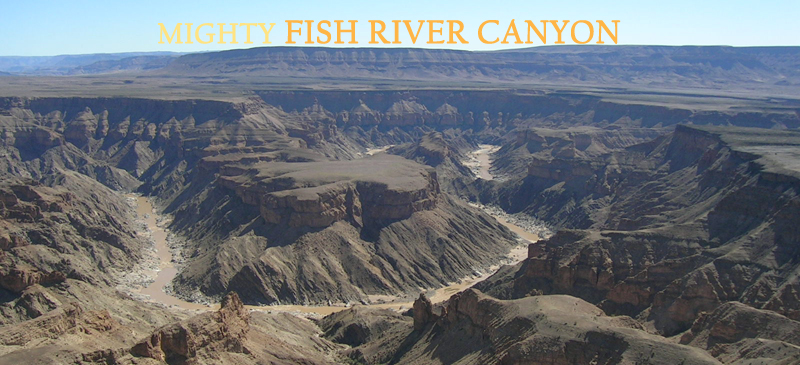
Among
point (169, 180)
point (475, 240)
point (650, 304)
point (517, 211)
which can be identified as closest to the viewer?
point (650, 304)

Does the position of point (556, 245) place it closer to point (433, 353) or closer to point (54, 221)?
point (433, 353)

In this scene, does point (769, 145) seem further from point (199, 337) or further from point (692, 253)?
Answer: point (199, 337)

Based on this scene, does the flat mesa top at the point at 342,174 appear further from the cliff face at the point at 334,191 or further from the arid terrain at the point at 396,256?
the arid terrain at the point at 396,256

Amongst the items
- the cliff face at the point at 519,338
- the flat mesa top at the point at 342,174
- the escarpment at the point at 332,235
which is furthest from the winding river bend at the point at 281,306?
the cliff face at the point at 519,338

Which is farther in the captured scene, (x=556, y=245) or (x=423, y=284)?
(x=423, y=284)

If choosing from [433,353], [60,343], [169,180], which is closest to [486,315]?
[433,353]

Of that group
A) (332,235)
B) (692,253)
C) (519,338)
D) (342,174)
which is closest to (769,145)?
(692,253)
